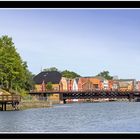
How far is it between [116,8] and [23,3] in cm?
78

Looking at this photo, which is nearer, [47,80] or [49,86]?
[49,86]

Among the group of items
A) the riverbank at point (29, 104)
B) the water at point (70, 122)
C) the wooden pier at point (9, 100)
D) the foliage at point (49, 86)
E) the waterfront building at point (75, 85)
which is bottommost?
the water at point (70, 122)

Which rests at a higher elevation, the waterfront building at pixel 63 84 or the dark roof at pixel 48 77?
the dark roof at pixel 48 77

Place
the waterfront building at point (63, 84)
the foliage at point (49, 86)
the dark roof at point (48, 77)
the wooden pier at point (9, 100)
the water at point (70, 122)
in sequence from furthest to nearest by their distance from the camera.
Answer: the waterfront building at point (63, 84), the dark roof at point (48, 77), the foliage at point (49, 86), the wooden pier at point (9, 100), the water at point (70, 122)

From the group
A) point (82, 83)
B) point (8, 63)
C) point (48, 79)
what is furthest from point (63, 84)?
point (8, 63)

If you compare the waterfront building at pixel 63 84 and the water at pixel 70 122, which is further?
the waterfront building at pixel 63 84

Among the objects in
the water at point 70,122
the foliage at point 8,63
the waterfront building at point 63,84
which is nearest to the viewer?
the water at point 70,122

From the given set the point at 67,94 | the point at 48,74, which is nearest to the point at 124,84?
the point at 48,74

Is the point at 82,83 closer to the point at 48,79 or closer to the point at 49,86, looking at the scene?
the point at 48,79

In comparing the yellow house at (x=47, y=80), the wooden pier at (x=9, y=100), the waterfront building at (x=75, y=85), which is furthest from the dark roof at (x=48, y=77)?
the wooden pier at (x=9, y=100)

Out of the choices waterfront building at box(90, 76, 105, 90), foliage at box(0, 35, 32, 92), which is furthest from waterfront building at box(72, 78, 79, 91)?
foliage at box(0, 35, 32, 92)

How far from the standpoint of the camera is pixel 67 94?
205ft

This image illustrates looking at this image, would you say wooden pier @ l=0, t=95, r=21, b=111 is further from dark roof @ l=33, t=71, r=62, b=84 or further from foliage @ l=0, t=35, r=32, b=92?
dark roof @ l=33, t=71, r=62, b=84

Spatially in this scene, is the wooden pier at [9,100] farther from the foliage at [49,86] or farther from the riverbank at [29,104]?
the foliage at [49,86]
